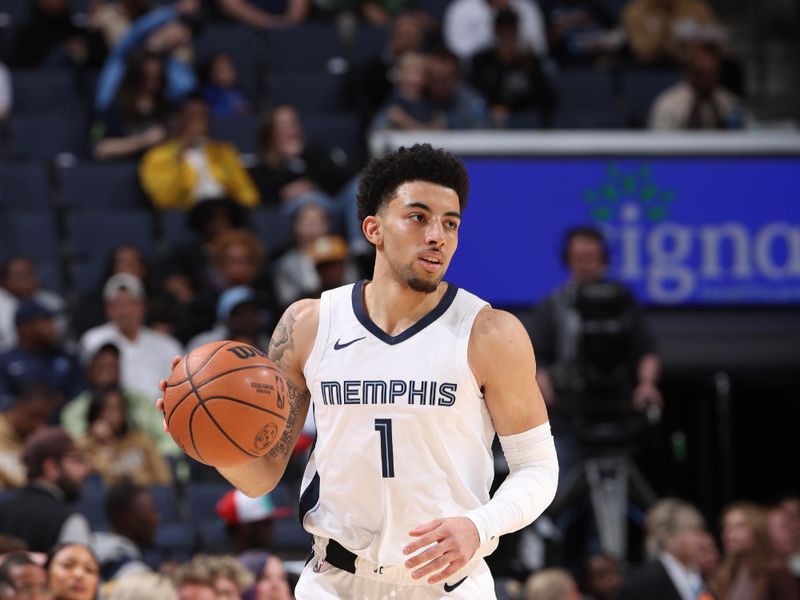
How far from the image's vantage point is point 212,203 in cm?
991

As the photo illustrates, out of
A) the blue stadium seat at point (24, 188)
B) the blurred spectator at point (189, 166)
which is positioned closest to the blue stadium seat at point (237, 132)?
the blurred spectator at point (189, 166)

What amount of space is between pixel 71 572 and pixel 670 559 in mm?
3371

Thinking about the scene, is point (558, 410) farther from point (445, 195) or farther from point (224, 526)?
point (445, 195)

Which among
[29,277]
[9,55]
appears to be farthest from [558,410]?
[9,55]

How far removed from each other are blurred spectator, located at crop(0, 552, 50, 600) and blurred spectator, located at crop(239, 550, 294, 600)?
1.09m

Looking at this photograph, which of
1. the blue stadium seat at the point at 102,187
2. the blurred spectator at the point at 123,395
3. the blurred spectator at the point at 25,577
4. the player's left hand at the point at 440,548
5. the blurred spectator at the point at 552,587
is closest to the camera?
the player's left hand at the point at 440,548

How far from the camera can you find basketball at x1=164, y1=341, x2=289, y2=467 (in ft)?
13.3

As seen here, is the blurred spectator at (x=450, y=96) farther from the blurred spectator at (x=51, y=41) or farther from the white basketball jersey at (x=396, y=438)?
the white basketball jersey at (x=396, y=438)

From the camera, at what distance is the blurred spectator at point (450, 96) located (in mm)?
11047

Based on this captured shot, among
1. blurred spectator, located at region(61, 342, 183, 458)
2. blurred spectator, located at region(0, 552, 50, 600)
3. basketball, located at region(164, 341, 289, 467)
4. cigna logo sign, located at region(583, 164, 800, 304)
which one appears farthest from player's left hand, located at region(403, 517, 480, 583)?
cigna logo sign, located at region(583, 164, 800, 304)

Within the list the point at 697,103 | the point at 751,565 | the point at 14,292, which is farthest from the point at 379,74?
the point at 751,565

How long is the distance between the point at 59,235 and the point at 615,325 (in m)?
4.21

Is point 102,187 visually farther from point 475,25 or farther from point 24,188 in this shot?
point 475,25

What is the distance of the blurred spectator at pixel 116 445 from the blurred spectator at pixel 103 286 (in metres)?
1.14
